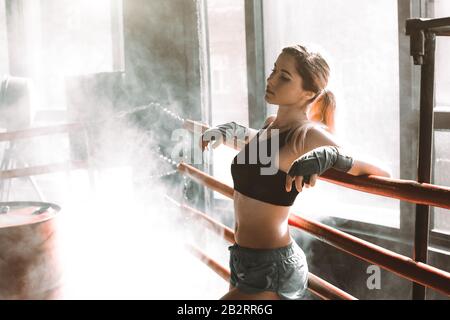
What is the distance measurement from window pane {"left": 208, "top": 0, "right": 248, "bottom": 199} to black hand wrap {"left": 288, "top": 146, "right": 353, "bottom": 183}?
2.55 meters

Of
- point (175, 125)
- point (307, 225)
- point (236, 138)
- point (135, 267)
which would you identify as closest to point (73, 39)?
point (175, 125)

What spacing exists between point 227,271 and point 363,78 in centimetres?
158

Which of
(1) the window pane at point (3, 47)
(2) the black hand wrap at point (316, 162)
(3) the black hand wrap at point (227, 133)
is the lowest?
(2) the black hand wrap at point (316, 162)

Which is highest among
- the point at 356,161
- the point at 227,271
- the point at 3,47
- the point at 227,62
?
the point at 3,47

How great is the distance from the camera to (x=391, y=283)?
323 cm

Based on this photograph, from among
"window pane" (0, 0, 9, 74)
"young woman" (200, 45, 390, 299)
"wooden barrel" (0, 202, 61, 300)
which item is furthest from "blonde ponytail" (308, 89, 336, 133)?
"window pane" (0, 0, 9, 74)

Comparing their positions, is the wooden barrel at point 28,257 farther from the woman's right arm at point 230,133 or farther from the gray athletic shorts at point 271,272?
the gray athletic shorts at point 271,272

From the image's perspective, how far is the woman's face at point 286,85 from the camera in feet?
5.99

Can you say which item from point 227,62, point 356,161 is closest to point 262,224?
point 356,161

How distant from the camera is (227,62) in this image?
429 cm

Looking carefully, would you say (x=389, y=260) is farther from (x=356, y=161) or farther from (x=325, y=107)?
(x=325, y=107)

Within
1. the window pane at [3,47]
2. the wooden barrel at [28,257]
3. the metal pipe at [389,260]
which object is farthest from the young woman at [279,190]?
the window pane at [3,47]

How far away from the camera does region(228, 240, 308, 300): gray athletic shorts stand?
5.98ft
